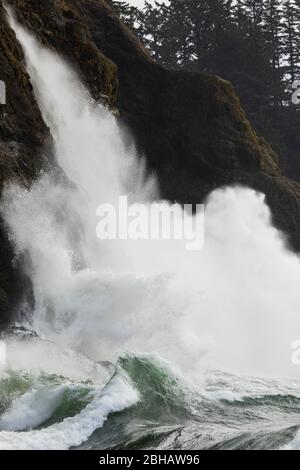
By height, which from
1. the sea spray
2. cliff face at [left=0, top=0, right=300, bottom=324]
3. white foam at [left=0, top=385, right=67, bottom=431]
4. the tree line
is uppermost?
the tree line

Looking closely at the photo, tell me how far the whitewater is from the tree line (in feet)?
62.8

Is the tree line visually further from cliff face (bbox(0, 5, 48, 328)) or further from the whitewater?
cliff face (bbox(0, 5, 48, 328))

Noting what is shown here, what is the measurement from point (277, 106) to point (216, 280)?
26443 millimetres

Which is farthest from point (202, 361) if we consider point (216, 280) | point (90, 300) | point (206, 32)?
point (206, 32)

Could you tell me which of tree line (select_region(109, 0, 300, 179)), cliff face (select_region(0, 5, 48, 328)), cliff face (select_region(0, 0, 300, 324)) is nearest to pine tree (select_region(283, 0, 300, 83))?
tree line (select_region(109, 0, 300, 179))

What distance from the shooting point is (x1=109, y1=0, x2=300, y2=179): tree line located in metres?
44.5

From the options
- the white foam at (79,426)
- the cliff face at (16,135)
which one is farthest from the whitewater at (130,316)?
the cliff face at (16,135)

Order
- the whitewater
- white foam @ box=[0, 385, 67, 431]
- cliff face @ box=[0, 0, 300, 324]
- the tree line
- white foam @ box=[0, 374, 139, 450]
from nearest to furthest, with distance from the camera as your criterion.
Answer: white foam @ box=[0, 374, 139, 450], the whitewater, white foam @ box=[0, 385, 67, 431], cliff face @ box=[0, 0, 300, 324], the tree line

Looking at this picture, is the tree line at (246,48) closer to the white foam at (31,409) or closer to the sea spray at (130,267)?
Result: the sea spray at (130,267)

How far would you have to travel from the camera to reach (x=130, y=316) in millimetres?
15859

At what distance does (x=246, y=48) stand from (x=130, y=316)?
3286 centimetres

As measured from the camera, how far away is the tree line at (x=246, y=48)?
4447 centimetres

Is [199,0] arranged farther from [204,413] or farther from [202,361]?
[204,413]
